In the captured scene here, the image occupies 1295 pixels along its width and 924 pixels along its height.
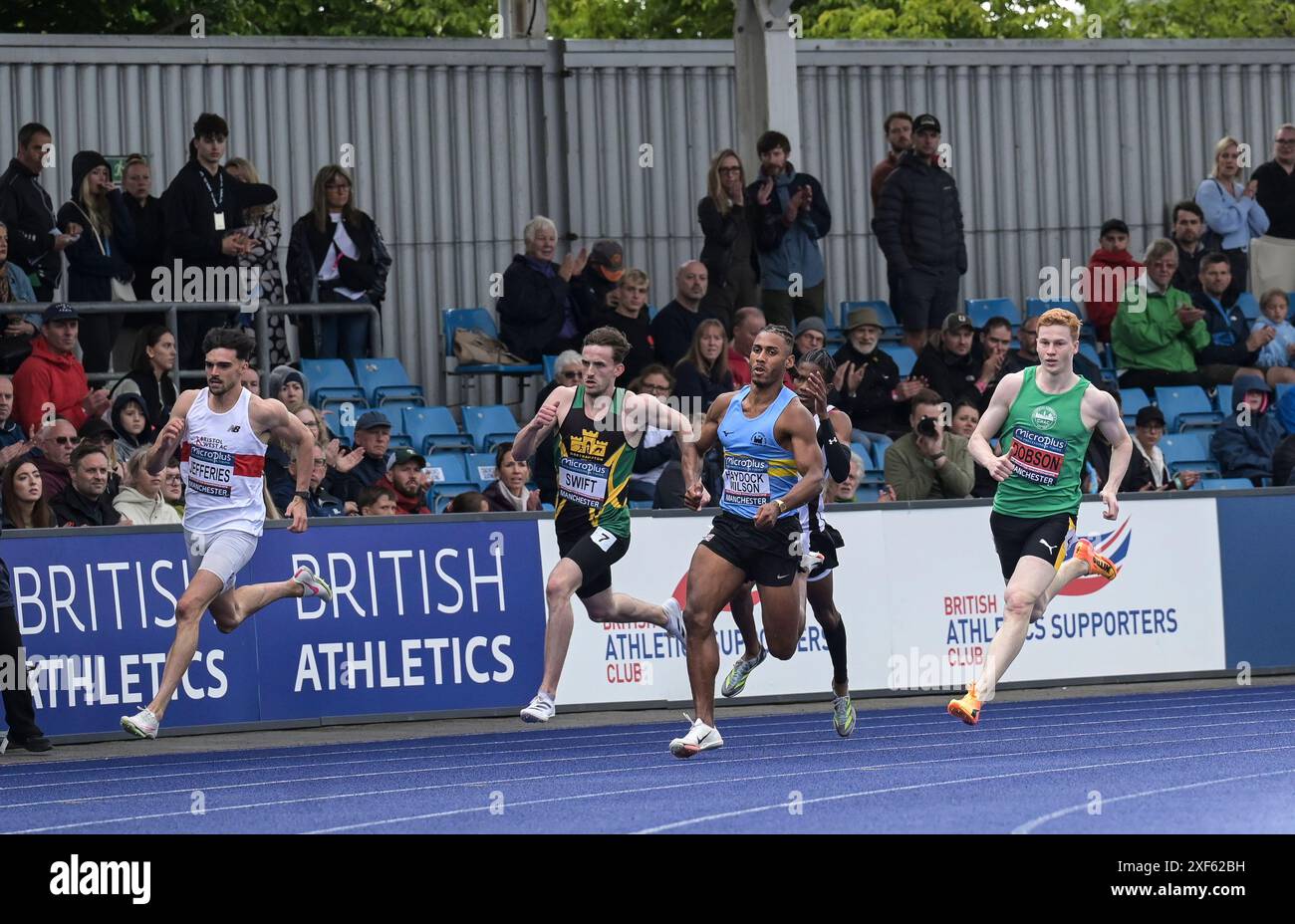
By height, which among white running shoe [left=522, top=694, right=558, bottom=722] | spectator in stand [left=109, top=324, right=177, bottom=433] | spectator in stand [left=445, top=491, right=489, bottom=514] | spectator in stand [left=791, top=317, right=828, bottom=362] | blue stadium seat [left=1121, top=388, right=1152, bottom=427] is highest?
spectator in stand [left=791, top=317, right=828, bottom=362]

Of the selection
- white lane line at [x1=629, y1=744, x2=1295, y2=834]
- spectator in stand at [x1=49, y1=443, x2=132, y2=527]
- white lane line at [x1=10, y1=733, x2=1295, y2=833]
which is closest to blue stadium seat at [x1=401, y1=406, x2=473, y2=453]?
spectator in stand at [x1=49, y1=443, x2=132, y2=527]

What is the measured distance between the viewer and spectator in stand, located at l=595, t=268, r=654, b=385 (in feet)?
60.3

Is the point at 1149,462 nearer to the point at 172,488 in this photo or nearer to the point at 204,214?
the point at 204,214

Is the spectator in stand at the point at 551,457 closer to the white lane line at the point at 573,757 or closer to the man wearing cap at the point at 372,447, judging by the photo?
the man wearing cap at the point at 372,447

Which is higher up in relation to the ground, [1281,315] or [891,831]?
[1281,315]

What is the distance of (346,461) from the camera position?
632 inches

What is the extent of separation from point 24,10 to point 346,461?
48.0 feet

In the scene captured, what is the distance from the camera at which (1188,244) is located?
2161 cm

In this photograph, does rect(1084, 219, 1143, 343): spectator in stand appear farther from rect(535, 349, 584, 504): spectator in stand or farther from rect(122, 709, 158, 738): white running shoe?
rect(122, 709, 158, 738): white running shoe

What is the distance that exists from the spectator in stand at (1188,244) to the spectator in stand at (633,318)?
589cm

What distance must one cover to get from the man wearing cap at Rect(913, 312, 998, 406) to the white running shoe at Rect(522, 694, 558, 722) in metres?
7.07
